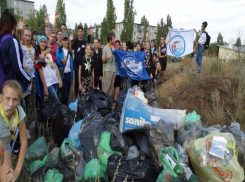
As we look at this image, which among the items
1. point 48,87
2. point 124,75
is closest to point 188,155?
point 48,87

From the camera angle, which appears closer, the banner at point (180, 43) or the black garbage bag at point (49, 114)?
the black garbage bag at point (49, 114)

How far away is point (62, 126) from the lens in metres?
3.17

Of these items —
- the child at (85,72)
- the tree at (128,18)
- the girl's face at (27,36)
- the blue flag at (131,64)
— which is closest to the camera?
the girl's face at (27,36)

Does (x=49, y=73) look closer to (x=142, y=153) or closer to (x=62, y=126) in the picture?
(x=62, y=126)

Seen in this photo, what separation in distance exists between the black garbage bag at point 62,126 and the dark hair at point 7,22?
1391 mm

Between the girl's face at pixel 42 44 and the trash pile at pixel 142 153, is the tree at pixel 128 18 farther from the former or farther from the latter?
the trash pile at pixel 142 153

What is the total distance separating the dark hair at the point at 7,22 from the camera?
269 cm

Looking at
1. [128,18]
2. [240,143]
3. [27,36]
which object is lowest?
[240,143]

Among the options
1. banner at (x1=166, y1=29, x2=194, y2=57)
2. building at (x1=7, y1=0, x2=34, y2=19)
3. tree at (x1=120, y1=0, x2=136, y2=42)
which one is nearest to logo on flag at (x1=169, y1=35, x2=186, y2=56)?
banner at (x1=166, y1=29, x2=194, y2=57)

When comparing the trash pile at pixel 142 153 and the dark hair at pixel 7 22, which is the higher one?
the dark hair at pixel 7 22

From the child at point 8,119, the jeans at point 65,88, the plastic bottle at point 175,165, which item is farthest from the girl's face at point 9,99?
the jeans at point 65,88

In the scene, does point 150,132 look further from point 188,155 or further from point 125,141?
point 188,155

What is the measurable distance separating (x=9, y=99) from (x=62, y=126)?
1180 mm

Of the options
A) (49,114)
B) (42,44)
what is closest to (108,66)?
(42,44)
